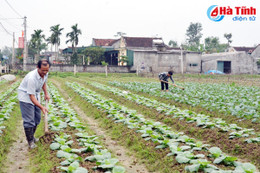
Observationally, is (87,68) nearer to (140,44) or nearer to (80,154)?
(140,44)

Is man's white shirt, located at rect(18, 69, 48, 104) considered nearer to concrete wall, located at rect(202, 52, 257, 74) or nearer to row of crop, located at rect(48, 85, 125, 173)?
row of crop, located at rect(48, 85, 125, 173)

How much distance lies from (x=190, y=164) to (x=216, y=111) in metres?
5.73

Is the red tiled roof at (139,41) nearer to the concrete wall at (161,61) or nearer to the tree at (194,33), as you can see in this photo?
the concrete wall at (161,61)

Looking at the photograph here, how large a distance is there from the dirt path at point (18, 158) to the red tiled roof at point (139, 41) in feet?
132

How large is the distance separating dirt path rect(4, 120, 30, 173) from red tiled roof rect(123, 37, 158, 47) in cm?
4017

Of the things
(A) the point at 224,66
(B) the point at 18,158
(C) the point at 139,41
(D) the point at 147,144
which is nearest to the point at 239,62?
(A) the point at 224,66

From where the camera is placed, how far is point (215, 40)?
63.9 meters

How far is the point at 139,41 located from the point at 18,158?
43.1 meters

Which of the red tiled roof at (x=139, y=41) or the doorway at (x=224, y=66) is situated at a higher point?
the red tiled roof at (x=139, y=41)

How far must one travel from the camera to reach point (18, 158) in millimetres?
5688

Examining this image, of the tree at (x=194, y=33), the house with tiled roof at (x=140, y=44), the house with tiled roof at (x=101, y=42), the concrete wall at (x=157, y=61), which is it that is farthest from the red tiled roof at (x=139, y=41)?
the tree at (x=194, y=33)

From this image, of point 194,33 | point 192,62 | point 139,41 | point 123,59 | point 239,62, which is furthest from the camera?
point 194,33

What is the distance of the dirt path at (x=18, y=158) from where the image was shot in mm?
5120

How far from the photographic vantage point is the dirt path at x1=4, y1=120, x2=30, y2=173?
5120 millimetres
